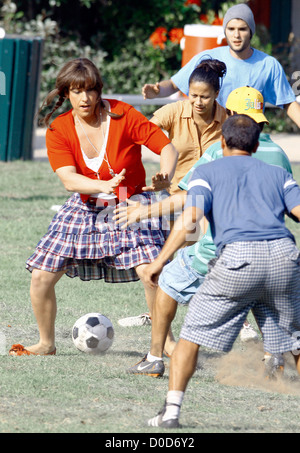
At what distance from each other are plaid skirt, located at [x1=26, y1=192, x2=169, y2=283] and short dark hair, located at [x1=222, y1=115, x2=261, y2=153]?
124cm

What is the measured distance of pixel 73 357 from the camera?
18.2 feet

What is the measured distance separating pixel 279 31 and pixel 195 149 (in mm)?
11763

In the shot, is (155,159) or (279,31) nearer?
(155,159)

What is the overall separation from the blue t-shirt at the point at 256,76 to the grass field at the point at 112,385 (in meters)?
1.75

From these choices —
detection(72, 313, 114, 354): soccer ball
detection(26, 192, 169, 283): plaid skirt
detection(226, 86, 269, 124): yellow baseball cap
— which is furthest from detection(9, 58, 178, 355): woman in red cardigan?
detection(226, 86, 269, 124): yellow baseball cap

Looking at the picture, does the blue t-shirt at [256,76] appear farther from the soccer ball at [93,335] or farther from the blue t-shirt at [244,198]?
the blue t-shirt at [244,198]

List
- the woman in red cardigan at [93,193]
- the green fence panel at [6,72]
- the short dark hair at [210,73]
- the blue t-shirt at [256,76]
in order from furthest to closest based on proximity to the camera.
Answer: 1. the green fence panel at [6,72]
2. the blue t-shirt at [256,76]
3. the short dark hair at [210,73]
4. the woman in red cardigan at [93,193]

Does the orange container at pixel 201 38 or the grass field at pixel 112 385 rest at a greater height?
the orange container at pixel 201 38

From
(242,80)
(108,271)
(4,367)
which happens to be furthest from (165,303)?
(242,80)

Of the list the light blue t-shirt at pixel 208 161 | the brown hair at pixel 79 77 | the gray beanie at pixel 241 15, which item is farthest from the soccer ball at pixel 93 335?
the gray beanie at pixel 241 15

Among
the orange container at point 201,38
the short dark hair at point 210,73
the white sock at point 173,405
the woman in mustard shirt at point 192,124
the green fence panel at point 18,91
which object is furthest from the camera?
the green fence panel at point 18,91

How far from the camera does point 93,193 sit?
5227 mm

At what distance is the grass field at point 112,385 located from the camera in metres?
4.30
